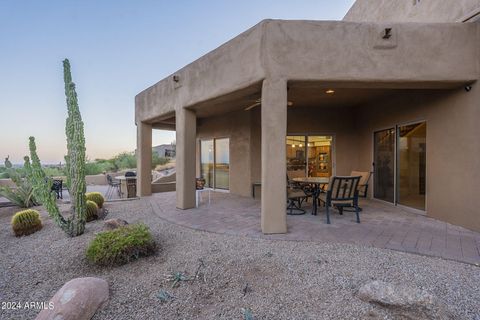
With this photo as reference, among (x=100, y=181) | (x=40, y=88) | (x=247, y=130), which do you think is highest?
(x=40, y=88)

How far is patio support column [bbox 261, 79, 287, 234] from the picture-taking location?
156 inches

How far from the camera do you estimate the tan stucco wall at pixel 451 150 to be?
13.6ft

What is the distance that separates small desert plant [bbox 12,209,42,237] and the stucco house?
9.91ft

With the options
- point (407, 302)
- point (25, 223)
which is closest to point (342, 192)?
point (407, 302)

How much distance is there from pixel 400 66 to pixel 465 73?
3.84 feet

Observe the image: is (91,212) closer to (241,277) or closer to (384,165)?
(241,277)

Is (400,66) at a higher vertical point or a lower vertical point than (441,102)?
higher

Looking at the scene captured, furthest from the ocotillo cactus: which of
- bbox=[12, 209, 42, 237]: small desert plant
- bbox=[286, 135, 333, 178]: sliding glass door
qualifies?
bbox=[286, 135, 333, 178]: sliding glass door

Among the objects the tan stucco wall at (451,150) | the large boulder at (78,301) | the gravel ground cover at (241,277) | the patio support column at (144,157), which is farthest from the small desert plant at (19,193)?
the tan stucco wall at (451,150)

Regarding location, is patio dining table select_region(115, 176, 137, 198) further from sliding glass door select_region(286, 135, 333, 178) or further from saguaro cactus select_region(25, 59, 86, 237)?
sliding glass door select_region(286, 135, 333, 178)

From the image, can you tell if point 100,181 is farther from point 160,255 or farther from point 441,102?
point 441,102

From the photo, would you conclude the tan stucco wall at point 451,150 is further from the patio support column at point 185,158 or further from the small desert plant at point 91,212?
the small desert plant at point 91,212

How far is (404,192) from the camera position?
5902 millimetres

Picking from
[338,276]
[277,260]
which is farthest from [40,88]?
[338,276]
